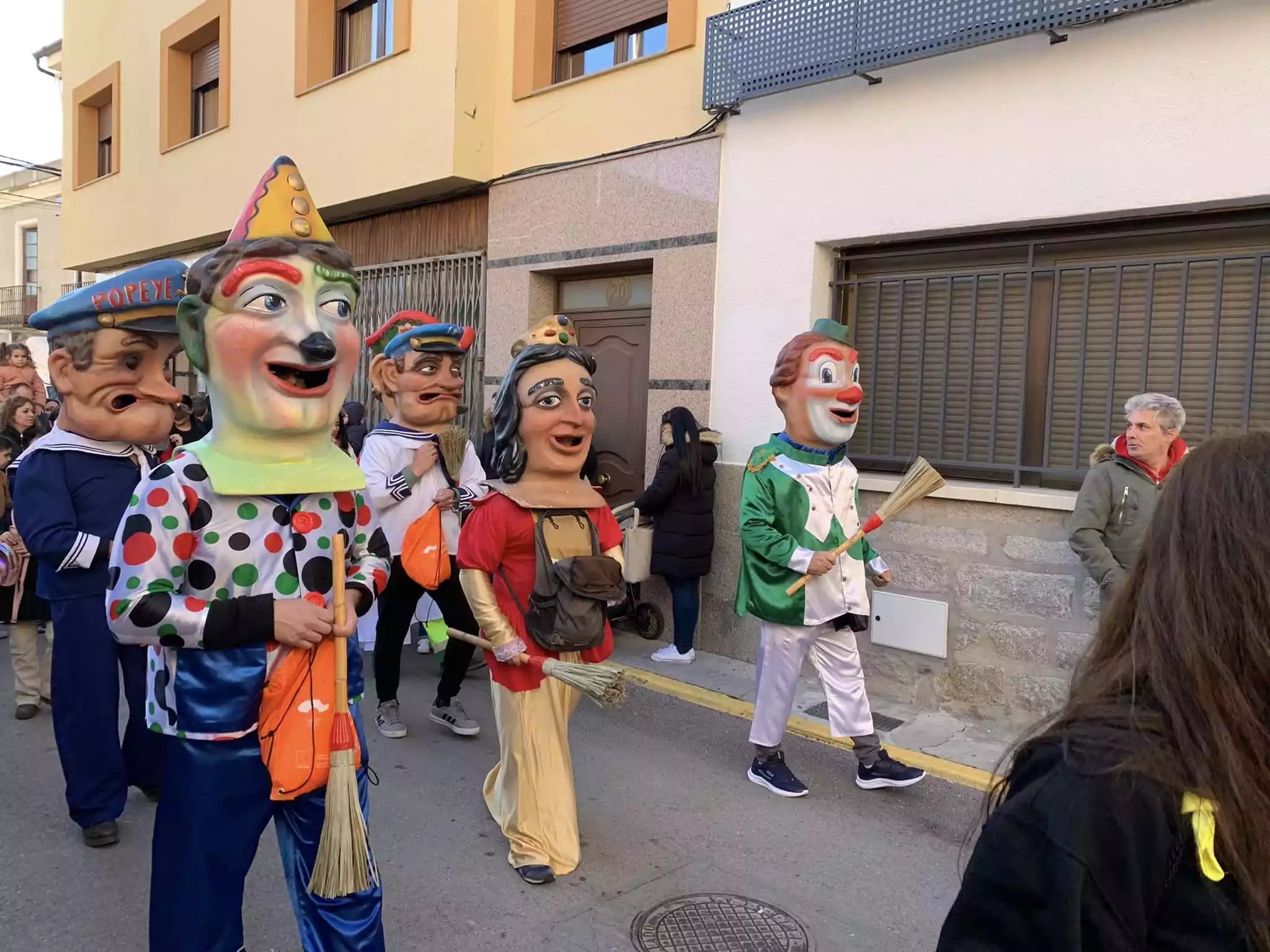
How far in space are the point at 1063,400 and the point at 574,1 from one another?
497cm

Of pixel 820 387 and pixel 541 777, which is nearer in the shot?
pixel 541 777

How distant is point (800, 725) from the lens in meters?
5.26

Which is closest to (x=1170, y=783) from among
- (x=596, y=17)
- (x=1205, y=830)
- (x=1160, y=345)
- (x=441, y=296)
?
(x=1205, y=830)

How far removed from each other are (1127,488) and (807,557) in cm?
160

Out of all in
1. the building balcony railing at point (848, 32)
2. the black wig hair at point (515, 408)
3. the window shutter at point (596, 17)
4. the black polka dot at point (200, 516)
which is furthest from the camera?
the window shutter at point (596, 17)

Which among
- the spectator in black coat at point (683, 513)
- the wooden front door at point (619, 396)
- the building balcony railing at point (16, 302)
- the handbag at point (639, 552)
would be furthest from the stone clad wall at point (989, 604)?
the building balcony railing at point (16, 302)

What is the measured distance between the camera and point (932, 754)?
15.9ft

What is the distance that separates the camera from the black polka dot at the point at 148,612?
236 centimetres

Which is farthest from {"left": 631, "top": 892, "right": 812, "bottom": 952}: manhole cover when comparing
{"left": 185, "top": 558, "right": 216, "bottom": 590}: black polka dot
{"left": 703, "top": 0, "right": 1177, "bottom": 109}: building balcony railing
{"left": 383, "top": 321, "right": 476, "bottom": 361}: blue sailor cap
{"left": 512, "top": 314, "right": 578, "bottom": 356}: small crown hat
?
{"left": 703, "top": 0, "right": 1177, "bottom": 109}: building balcony railing

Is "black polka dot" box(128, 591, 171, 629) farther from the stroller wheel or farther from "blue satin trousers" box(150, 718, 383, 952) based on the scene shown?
the stroller wheel

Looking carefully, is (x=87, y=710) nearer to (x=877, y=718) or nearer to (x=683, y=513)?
(x=683, y=513)

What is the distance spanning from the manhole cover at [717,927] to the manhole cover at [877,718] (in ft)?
6.42

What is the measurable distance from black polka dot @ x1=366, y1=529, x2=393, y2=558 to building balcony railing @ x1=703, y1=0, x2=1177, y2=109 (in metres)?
4.05

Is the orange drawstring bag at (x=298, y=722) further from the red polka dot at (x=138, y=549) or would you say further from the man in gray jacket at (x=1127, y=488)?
→ the man in gray jacket at (x=1127, y=488)
